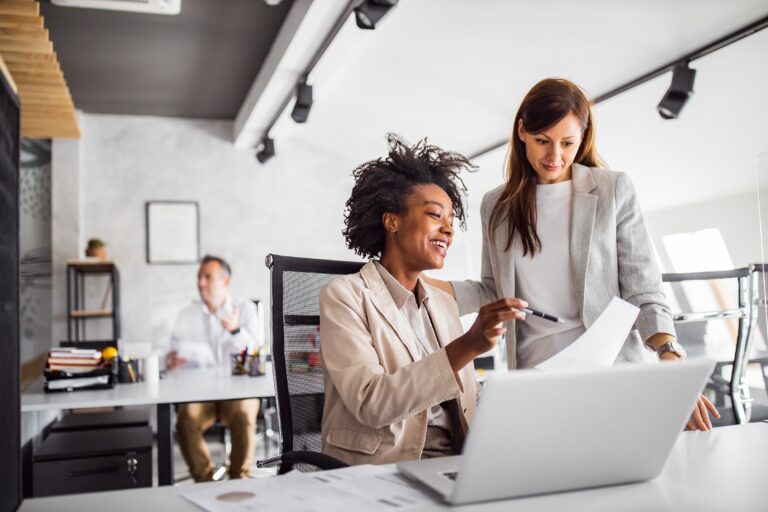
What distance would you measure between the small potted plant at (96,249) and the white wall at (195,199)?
34 centimetres

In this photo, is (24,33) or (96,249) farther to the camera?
(96,249)

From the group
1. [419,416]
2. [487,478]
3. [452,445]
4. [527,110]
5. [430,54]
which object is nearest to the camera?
[487,478]

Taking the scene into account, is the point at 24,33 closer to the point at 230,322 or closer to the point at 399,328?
the point at 230,322

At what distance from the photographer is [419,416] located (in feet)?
4.46

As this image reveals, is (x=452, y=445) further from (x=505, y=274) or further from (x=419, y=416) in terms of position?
(x=505, y=274)

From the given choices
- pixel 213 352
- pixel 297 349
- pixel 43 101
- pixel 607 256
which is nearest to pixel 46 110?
pixel 43 101

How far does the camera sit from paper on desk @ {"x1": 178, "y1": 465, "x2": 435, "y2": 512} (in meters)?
0.83

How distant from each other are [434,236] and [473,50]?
2.96m

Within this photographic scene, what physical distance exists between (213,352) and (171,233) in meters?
2.63

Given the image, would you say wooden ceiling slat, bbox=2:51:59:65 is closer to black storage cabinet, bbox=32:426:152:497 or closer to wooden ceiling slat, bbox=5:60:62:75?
wooden ceiling slat, bbox=5:60:62:75

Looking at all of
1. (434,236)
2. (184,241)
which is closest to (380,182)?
(434,236)

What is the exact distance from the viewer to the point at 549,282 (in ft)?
5.40

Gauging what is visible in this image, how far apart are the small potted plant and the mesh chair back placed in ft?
15.7

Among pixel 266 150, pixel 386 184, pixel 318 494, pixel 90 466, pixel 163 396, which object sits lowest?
pixel 90 466
